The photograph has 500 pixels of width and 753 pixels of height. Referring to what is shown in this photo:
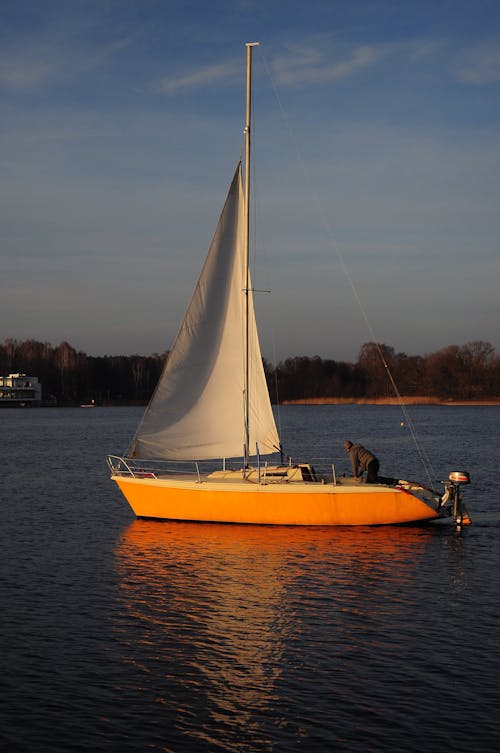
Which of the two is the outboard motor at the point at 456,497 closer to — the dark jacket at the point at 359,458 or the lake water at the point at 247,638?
the lake water at the point at 247,638

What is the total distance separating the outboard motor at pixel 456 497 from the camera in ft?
78.4

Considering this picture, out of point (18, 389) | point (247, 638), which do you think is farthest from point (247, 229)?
point (18, 389)

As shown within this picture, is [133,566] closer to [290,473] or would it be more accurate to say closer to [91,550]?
[91,550]

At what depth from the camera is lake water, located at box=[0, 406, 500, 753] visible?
11164 millimetres

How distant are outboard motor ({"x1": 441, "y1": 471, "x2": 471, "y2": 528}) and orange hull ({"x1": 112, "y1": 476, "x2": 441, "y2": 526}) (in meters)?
0.79

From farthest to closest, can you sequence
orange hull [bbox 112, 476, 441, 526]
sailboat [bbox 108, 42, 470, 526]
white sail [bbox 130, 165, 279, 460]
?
white sail [bbox 130, 165, 279, 460]
sailboat [bbox 108, 42, 470, 526]
orange hull [bbox 112, 476, 441, 526]

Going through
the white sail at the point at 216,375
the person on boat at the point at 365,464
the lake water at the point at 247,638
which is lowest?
the lake water at the point at 247,638

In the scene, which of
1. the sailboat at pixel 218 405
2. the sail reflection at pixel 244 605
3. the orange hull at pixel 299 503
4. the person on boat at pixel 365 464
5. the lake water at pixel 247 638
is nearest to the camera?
the lake water at pixel 247 638

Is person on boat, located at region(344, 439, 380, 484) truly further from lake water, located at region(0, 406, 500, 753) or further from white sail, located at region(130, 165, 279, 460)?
white sail, located at region(130, 165, 279, 460)

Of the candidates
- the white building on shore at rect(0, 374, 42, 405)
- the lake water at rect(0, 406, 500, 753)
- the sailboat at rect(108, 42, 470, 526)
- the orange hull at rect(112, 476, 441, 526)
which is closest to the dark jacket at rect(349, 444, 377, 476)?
the sailboat at rect(108, 42, 470, 526)

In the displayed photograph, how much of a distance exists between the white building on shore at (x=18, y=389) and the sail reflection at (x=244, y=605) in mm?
168407

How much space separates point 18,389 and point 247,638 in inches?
7094

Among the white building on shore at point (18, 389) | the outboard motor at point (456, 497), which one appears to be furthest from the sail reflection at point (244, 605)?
the white building on shore at point (18, 389)

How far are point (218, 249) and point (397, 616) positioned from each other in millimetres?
12663
